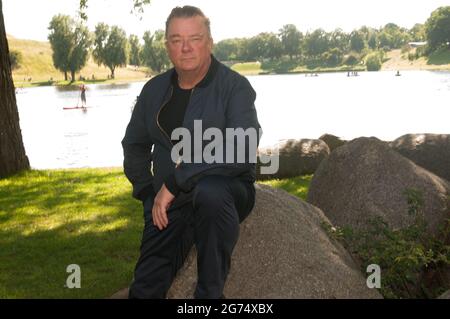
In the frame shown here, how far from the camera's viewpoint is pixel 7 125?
42.5 ft

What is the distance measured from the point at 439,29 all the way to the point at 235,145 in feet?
592

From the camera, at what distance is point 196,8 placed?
451cm

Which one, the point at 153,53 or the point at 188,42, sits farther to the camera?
the point at 153,53

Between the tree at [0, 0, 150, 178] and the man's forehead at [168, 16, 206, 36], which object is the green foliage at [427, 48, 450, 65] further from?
the man's forehead at [168, 16, 206, 36]

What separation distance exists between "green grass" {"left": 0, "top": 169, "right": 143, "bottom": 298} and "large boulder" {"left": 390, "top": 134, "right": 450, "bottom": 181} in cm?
412

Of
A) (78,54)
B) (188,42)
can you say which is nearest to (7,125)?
(188,42)

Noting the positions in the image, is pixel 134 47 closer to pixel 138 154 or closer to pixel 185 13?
pixel 138 154

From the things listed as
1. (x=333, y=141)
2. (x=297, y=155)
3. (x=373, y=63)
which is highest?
(x=297, y=155)

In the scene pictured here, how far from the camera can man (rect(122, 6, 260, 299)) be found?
4305mm

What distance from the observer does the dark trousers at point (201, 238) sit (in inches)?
166

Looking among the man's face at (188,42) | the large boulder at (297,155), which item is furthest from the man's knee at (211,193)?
the large boulder at (297,155)

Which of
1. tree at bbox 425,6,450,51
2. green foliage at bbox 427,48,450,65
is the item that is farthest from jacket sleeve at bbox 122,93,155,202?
tree at bbox 425,6,450,51

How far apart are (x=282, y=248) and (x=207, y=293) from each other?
1.00 metres

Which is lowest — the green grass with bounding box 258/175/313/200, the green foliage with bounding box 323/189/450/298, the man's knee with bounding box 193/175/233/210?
the green grass with bounding box 258/175/313/200
